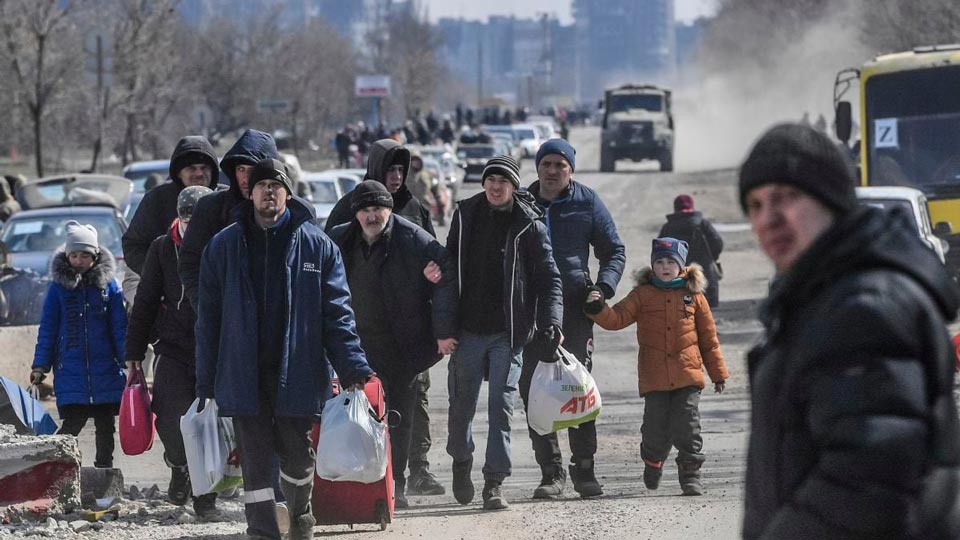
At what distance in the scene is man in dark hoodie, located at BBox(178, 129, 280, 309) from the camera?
24.0ft

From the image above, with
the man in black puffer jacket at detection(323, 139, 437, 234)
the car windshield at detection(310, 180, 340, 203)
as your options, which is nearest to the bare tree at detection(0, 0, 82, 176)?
the car windshield at detection(310, 180, 340, 203)

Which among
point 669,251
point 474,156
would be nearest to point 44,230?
point 669,251

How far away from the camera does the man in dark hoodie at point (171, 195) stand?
8.27 meters

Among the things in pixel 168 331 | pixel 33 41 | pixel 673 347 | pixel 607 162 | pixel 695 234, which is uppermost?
pixel 33 41

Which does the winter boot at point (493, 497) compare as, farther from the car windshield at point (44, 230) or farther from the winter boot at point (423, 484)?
the car windshield at point (44, 230)

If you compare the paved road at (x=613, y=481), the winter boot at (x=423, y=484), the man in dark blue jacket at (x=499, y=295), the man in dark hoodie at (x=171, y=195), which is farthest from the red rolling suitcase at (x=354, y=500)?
the man in dark hoodie at (x=171, y=195)

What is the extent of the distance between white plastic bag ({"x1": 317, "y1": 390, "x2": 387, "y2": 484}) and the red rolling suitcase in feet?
1.58

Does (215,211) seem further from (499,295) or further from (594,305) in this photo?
(594,305)

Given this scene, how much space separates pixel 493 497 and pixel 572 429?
751mm

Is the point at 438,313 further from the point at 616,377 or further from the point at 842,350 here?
the point at 616,377

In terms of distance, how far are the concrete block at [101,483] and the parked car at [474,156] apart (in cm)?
4105

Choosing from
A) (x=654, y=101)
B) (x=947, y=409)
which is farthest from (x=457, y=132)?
(x=947, y=409)

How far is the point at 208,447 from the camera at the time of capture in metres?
6.87

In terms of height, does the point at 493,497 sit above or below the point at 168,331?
below
